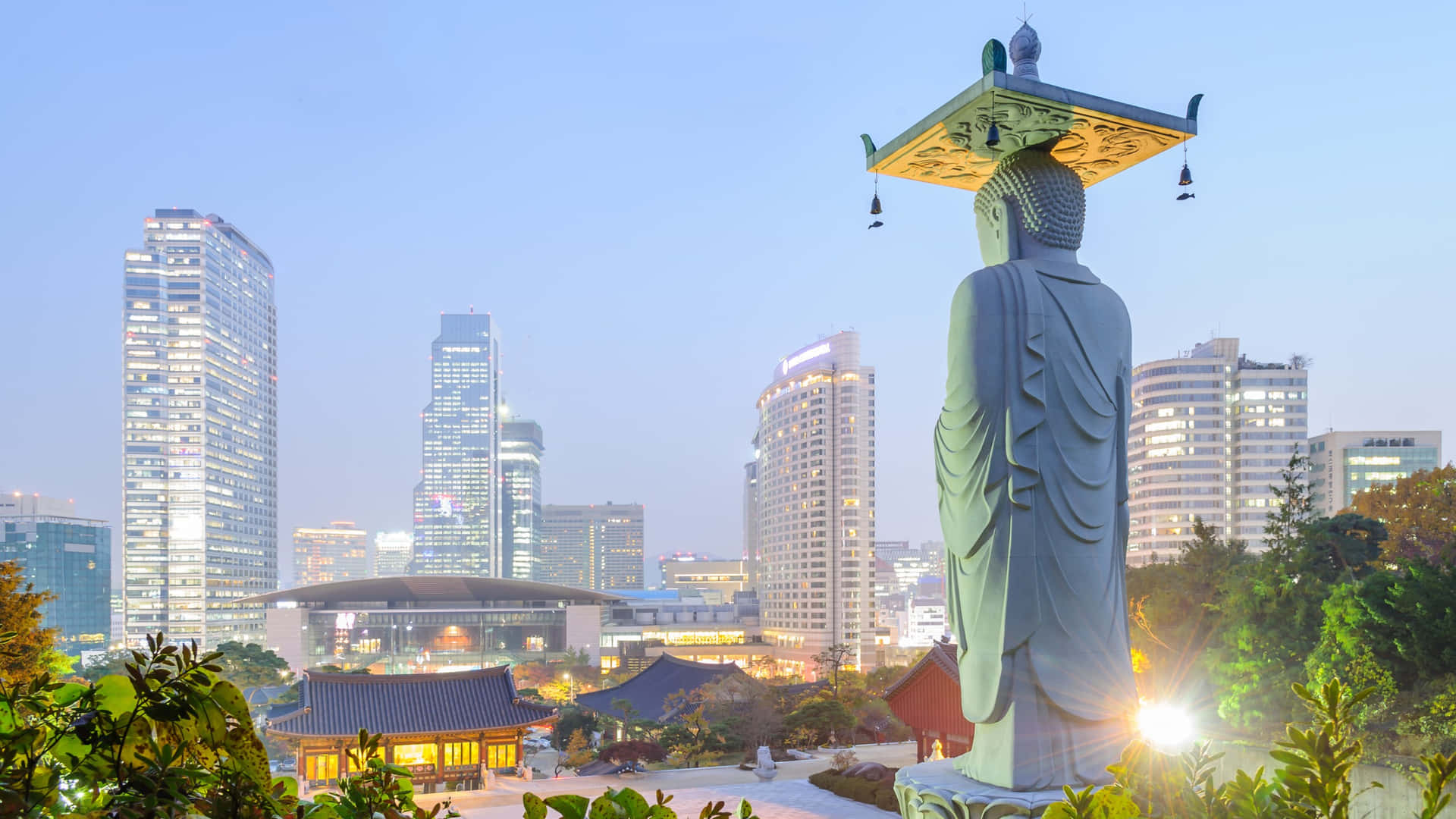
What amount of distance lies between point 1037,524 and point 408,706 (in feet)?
59.5

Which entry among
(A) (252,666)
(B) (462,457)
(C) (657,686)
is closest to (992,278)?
(C) (657,686)

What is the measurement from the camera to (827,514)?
59.3 m

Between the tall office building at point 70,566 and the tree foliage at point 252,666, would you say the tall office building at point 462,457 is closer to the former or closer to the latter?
the tall office building at point 70,566

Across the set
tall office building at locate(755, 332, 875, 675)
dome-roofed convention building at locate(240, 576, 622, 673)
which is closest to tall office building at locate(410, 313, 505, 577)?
tall office building at locate(755, 332, 875, 675)

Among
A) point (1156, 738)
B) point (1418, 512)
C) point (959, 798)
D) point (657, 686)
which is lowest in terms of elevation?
point (657, 686)

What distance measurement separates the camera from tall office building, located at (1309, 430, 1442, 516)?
59.5 metres

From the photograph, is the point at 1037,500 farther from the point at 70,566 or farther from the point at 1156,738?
the point at 70,566

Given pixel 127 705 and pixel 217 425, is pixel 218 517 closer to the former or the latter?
pixel 217 425

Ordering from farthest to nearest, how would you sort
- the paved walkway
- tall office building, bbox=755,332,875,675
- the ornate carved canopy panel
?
tall office building, bbox=755,332,875,675, the paved walkway, the ornate carved canopy panel

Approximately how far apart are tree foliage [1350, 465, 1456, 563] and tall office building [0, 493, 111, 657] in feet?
239

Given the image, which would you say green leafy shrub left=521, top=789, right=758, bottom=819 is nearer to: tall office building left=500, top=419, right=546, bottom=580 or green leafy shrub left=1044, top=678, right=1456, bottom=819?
green leafy shrub left=1044, top=678, right=1456, bottom=819

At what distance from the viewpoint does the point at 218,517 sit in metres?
73.2

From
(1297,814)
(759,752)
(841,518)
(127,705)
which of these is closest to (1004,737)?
(1297,814)

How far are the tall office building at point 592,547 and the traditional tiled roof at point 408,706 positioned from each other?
167 meters
